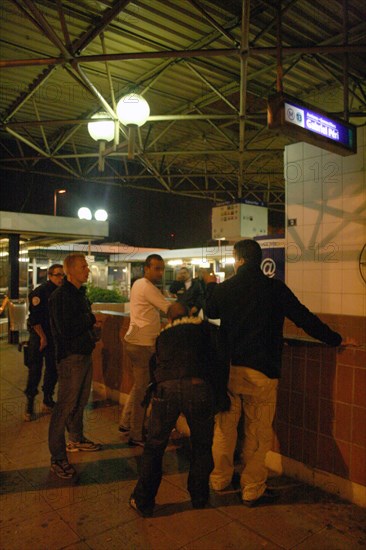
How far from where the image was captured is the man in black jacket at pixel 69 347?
4027mm

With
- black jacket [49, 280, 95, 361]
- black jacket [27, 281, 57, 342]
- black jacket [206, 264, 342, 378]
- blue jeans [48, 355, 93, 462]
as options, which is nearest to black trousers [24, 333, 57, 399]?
black jacket [27, 281, 57, 342]

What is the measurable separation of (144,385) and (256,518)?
5.91ft

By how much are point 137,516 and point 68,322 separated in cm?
182

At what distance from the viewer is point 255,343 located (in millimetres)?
3424

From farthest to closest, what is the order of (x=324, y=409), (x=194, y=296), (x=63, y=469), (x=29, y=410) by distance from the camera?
1. (x=194, y=296)
2. (x=29, y=410)
3. (x=63, y=469)
4. (x=324, y=409)

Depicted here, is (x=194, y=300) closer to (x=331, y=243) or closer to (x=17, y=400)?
(x=331, y=243)

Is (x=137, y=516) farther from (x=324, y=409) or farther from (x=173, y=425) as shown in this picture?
(x=324, y=409)

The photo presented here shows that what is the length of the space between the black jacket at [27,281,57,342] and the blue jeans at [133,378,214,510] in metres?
3.00

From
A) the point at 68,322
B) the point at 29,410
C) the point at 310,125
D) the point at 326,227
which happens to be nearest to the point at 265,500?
the point at 68,322

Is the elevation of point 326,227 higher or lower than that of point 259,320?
higher

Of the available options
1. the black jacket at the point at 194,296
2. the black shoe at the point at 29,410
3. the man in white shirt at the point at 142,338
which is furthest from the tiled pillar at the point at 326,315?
the black shoe at the point at 29,410

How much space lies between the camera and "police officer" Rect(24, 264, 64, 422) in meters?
5.70

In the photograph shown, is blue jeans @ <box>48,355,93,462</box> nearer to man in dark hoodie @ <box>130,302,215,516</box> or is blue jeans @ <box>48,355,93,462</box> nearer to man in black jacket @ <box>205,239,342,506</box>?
man in dark hoodie @ <box>130,302,215,516</box>

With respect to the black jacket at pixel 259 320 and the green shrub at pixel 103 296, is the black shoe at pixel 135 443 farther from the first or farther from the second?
the green shrub at pixel 103 296
